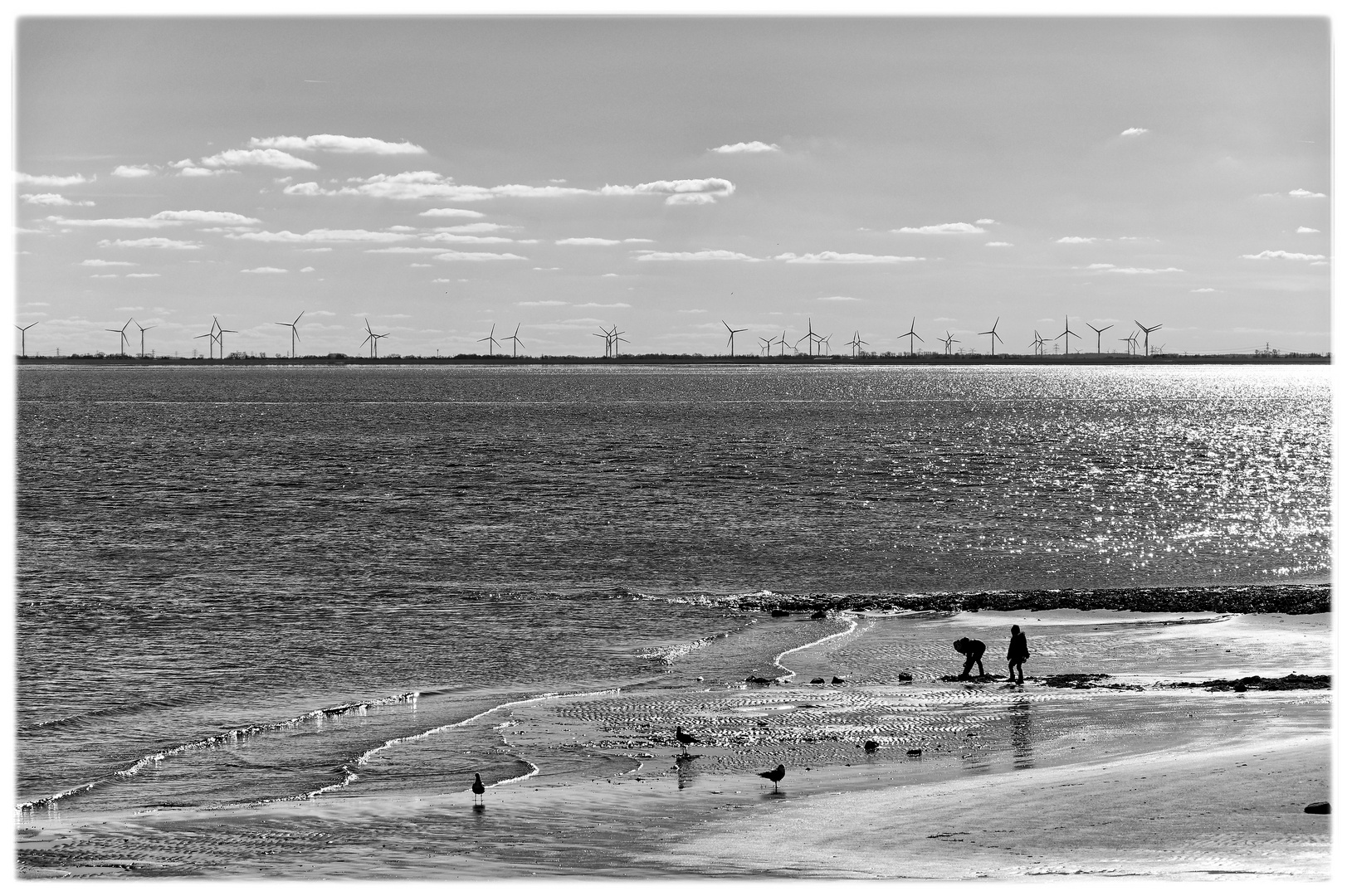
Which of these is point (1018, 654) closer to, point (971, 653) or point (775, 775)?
point (971, 653)

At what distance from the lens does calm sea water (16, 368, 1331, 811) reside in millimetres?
27547

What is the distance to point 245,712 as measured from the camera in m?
30.0

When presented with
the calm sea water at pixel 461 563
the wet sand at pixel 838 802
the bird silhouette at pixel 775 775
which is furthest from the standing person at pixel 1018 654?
the bird silhouette at pixel 775 775

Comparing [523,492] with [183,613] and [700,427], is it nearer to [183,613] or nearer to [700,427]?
[183,613]

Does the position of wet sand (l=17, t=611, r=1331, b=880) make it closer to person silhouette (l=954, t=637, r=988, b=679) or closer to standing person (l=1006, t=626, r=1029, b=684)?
standing person (l=1006, t=626, r=1029, b=684)

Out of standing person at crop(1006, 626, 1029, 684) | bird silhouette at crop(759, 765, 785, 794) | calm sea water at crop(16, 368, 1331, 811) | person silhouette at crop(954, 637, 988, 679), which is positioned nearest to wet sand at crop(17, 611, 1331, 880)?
bird silhouette at crop(759, 765, 785, 794)

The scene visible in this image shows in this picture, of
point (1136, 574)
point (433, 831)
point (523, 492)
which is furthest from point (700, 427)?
point (433, 831)

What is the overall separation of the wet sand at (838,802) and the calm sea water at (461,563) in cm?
213

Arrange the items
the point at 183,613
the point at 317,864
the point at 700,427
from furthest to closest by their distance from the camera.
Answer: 1. the point at 700,427
2. the point at 183,613
3. the point at 317,864

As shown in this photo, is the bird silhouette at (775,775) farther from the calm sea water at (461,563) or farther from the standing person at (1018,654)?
the standing person at (1018,654)

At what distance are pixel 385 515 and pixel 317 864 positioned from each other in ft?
187

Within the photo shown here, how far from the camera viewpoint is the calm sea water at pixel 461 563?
2755 centimetres

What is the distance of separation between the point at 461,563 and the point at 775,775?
3686 centimetres

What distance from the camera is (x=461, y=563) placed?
56.3 m
